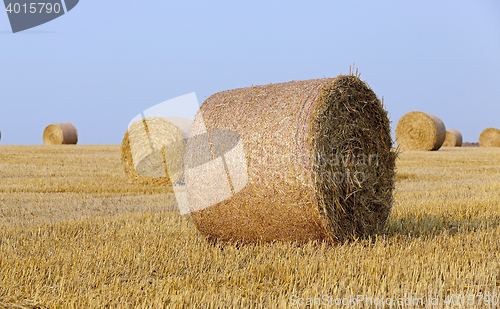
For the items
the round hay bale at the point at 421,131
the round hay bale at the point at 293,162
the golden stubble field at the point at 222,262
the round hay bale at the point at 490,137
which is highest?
the round hay bale at the point at 293,162

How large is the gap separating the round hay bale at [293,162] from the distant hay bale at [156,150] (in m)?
5.40

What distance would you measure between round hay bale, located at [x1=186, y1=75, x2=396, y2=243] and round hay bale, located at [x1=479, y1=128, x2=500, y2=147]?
28707mm

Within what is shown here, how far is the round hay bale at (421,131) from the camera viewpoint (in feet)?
70.2

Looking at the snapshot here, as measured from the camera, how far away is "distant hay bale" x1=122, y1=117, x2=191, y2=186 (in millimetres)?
10758

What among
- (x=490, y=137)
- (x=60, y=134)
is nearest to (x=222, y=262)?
(x=60, y=134)

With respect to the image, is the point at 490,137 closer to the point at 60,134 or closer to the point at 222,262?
the point at 60,134

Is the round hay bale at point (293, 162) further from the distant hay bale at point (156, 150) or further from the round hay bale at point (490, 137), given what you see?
the round hay bale at point (490, 137)

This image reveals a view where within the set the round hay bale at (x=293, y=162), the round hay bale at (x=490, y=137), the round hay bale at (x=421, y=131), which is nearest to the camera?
the round hay bale at (x=293, y=162)

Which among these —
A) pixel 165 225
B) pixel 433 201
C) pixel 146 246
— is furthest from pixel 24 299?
pixel 433 201

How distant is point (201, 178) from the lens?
5.20 meters

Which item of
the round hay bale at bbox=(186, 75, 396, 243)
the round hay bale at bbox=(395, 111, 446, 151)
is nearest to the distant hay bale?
the round hay bale at bbox=(186, 75, 396, 243)

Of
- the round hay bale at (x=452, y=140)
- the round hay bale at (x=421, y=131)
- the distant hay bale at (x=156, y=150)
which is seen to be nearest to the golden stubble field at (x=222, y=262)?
the distant hay bale at (x=156, y=150)

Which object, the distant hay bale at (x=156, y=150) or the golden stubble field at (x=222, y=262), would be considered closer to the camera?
the golden stubble field at (x=222, y=262)

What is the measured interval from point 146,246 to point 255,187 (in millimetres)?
1281
